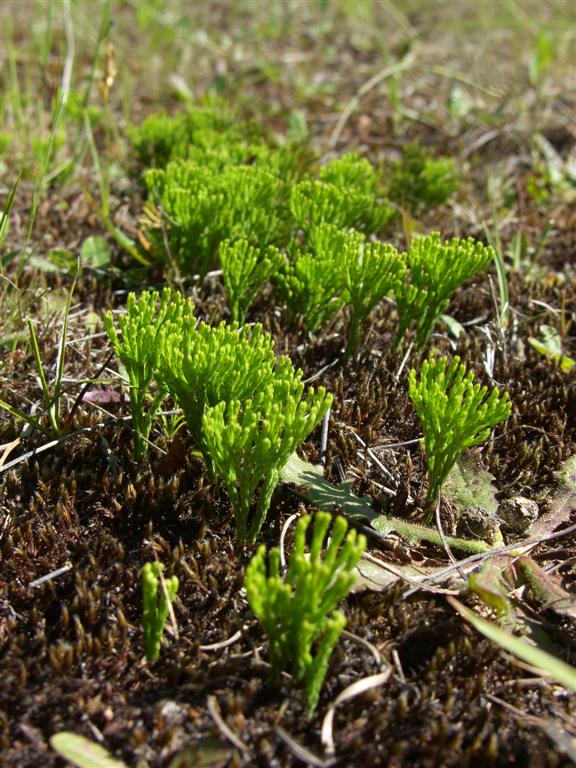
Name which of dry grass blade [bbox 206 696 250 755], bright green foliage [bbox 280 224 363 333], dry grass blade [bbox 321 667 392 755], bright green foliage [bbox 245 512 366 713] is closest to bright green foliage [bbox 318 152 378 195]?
bright green foliage [bbox 280 224 363 333]

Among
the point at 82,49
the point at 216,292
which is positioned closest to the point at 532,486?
the point at 216,292

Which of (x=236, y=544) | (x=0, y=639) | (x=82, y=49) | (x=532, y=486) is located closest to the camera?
(x=0, y=639)

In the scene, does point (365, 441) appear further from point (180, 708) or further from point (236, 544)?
point (180, 708)

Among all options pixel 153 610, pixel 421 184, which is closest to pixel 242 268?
pixel 153 610

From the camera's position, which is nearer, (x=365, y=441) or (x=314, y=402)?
(x=314, y=402)

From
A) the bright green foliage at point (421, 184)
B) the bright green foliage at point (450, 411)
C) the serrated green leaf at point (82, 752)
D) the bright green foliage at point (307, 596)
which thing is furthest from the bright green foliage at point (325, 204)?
the serrated green leaf at point (82, 752)

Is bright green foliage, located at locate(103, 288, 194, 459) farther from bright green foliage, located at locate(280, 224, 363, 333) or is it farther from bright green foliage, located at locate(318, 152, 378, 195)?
bright green foliage, located at locate(318, 152, 378, 195)
